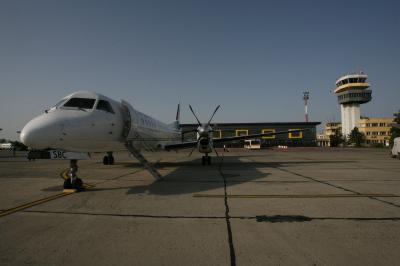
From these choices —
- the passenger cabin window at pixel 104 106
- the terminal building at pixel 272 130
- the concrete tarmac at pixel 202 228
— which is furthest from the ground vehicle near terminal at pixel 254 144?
the passenger cabin window at pixel 104 106

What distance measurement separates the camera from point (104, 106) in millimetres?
8883

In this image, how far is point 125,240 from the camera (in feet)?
13.0

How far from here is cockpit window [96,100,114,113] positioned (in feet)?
28.5

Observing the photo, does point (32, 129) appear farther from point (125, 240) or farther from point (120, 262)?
point (120, 262)

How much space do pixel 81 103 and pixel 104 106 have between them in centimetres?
78

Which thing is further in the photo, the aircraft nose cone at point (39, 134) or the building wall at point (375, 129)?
the building wall at point (375, 129)

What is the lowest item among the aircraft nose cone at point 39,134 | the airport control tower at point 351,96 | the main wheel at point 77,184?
the main wheel at point 77,184

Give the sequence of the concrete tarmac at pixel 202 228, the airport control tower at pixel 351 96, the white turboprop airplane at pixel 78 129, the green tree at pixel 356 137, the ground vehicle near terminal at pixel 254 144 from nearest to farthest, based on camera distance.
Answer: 1. the concrete tarmac at pixel 202 228
2. the white turboprop airplane at pixel 78 129
3. the ground vehicle near terminal at pixel 254 144
4. the green tree at pixel 356 137
5. the airport control tower at pixel 351 96

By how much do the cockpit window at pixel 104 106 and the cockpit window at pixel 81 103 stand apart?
24 centimetres

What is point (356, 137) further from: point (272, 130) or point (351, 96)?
point (272, 130)

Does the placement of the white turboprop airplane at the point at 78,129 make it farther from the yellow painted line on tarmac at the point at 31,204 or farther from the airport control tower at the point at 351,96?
the airport control tower at the point at 351,96

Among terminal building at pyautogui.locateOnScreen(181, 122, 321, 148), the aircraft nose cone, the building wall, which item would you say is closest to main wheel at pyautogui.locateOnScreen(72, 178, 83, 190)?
the aircraft nose cone

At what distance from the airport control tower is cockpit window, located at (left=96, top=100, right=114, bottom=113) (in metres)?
→ 99.8

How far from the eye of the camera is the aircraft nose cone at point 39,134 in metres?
6.46
